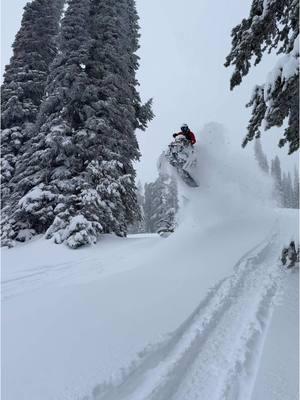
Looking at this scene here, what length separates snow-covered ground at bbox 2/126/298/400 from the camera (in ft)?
12.3

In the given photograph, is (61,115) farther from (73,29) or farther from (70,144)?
(73,29)

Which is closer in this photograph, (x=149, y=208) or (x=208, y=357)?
(x=208, y=357)

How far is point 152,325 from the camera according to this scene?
5.22m

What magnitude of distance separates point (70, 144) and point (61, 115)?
149 cm

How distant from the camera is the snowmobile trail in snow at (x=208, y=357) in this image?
3.69m

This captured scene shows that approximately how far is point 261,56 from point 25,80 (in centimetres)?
1456

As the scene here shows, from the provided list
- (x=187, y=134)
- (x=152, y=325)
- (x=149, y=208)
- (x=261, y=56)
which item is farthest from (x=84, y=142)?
(x=149, y=208)

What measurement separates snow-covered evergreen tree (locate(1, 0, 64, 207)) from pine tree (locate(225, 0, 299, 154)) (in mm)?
11418

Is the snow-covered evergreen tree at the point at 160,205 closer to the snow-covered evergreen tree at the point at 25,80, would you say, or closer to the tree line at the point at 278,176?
the snow-covered evergreen tree at the point at 25,80

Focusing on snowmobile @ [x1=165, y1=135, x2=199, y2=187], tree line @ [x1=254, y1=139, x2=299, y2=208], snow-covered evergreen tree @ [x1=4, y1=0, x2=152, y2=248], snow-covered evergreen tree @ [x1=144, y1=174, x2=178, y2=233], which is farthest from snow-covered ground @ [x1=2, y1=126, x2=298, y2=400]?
tree line @ [x1=254, y1=139, x2=299, y2=208]

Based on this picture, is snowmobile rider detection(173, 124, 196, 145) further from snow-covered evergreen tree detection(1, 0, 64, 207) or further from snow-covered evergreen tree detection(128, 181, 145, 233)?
snow-covered evergreen tree detection(1, 0, 64, 207)

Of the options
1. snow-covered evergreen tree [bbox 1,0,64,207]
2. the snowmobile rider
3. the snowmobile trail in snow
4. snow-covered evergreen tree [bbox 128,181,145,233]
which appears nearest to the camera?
the snowmobile trail in snow

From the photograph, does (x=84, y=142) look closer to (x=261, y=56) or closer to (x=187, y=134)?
(x=187, y=134)

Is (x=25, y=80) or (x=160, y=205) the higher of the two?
(x=25, y=80)
